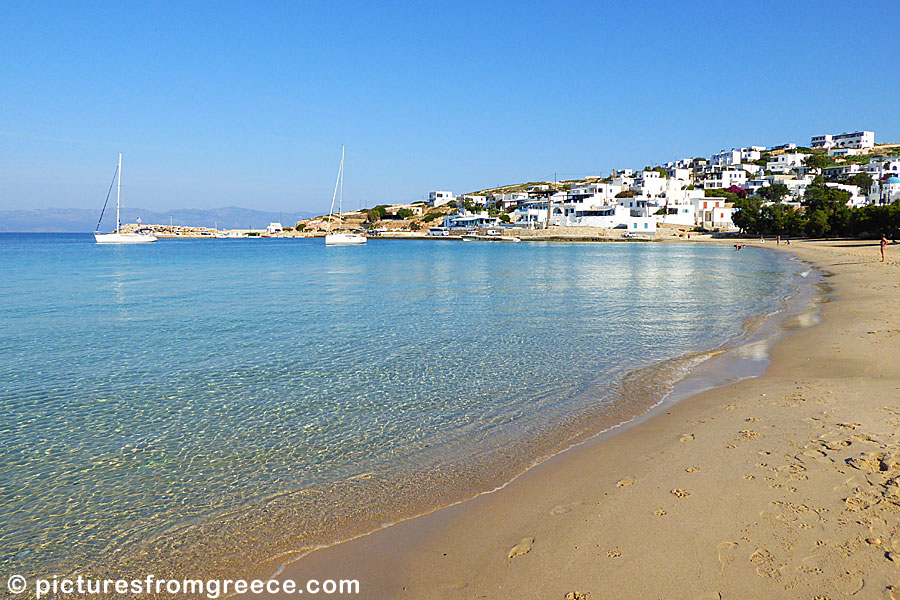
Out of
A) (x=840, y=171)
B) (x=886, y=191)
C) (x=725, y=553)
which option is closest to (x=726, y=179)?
(x=840, y=171)

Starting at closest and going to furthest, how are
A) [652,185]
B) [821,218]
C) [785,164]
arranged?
1. [821,218]
2. [652,185]
3. [785,164]

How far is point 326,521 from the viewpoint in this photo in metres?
6.15

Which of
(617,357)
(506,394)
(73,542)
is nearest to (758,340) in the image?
(617,357)

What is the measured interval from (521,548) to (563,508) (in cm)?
97

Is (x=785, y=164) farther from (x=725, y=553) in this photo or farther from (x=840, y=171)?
(x=725, y=553)

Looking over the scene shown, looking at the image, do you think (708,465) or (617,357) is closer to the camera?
(708,465)

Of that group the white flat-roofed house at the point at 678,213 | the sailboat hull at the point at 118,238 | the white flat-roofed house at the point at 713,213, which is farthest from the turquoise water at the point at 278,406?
the sailboat hull at the point at 118,238

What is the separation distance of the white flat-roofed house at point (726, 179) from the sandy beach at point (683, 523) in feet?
556

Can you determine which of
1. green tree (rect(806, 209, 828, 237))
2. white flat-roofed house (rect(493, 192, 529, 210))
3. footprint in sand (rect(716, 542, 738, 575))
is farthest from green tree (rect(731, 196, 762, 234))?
footprint in sand (rect(716, 542, 738, 575))

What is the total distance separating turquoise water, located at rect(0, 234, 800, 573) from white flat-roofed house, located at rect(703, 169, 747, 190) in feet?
509

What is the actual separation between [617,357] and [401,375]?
5365mm

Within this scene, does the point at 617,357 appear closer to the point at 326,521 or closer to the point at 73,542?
the point at 326,521

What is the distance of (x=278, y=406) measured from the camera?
1026cm

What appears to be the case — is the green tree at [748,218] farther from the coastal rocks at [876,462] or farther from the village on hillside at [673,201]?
the coastal rocks at [876,462]
